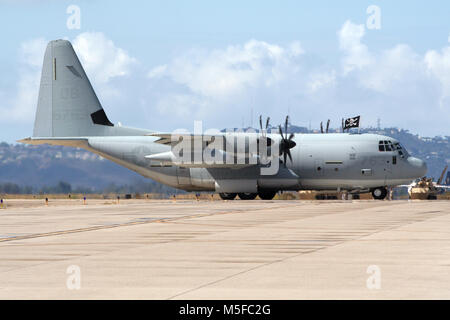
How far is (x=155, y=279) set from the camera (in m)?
13.4

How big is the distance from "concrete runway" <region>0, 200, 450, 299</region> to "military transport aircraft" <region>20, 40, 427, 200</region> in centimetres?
3062

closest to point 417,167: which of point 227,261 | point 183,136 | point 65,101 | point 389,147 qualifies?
point 389,147

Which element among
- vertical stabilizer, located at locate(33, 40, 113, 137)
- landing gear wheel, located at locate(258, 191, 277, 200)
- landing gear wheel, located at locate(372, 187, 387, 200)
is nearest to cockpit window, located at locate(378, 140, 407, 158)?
landing gear wheel, located at locate(372, 187, 387, 200)

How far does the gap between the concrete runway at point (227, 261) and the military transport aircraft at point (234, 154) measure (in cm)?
3062

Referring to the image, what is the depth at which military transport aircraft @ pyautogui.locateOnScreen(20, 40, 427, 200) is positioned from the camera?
59250 millimetres

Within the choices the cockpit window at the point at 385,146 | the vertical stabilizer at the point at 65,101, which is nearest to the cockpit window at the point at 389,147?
the cockpit window at the point at 385,146

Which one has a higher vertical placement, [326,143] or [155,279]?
[326,143]

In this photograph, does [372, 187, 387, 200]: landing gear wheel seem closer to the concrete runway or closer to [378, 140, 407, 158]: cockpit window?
[378, 140, 407, 158]: cockpit window

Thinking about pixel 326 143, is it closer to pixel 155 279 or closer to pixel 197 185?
pixel 197 185

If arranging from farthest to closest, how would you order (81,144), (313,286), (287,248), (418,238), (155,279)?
(81,144) < (418,238) < (287,248) < (155,279) < (313,286)

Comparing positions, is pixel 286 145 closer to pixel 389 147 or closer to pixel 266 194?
pixel 266 194
